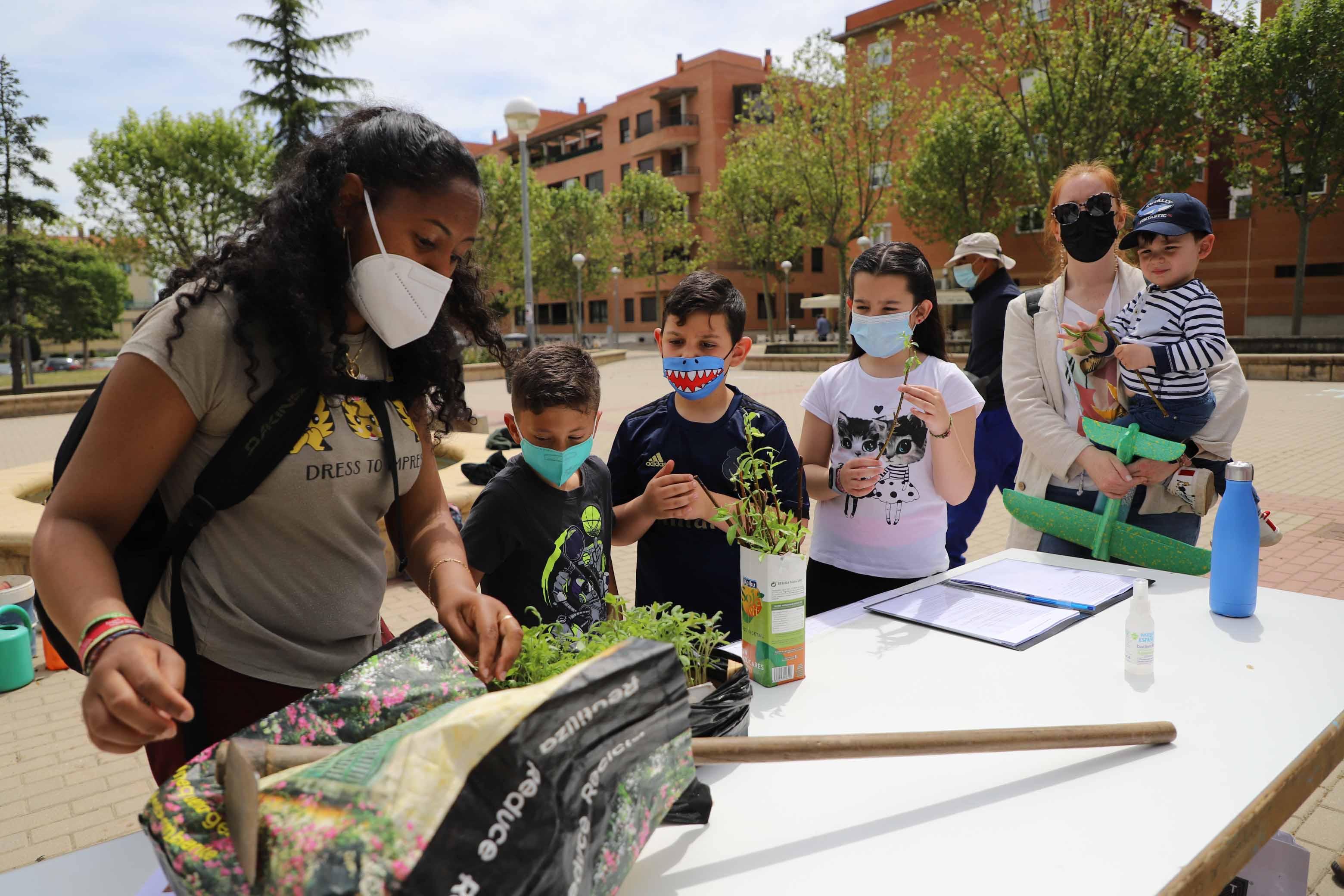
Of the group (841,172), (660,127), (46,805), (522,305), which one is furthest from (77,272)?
(46,805)

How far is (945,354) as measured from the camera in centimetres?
286

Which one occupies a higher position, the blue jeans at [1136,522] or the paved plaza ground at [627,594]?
the blue jeans at [1136,522]

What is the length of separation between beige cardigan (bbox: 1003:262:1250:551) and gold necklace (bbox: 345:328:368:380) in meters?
2.03

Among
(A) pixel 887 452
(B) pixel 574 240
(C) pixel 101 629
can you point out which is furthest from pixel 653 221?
(C) pixel 101 629

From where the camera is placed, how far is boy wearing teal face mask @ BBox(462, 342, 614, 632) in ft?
6.63

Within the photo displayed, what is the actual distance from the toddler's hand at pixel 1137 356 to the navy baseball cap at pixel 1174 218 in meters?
0.37

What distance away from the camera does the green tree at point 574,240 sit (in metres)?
35.9

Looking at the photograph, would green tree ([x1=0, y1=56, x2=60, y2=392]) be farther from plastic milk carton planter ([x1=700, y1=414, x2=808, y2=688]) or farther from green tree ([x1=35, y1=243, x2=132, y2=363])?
plastic milk carton planter ([x1=700, y1=414, x2=808, y2=688])

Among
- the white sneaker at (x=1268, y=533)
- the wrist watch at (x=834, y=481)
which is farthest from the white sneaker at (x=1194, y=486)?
the wrist watch at (x=834, y=481)

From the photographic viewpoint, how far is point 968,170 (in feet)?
85.4

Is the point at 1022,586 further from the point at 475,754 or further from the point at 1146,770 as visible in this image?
the point at 475,754

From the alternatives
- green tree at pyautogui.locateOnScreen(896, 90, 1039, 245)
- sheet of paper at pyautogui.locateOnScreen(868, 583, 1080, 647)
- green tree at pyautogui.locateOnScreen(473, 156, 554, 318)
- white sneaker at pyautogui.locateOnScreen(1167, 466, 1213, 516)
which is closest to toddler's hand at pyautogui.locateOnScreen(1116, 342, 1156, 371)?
white sneaker at pyautogui.locateOnScreen(1167, 466, 1213, 516)

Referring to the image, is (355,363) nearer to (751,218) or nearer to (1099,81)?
→ (1099,81)

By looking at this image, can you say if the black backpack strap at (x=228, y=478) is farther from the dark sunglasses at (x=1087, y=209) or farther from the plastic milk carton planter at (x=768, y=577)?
the dark sunglasses at (x=1087, y=209)
